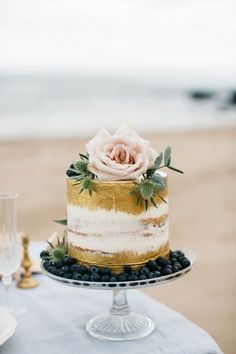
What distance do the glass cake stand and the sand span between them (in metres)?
1.58

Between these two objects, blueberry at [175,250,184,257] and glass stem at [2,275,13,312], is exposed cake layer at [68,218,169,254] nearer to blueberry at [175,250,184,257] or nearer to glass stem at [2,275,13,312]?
blueberry at [175,250,184,257]

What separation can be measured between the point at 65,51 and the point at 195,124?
2.09 m

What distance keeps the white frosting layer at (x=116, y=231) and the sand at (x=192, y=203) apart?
5.46 ft

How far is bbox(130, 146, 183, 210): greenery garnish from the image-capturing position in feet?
3.99

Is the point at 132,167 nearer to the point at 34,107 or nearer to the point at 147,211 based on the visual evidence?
the point at 147,211

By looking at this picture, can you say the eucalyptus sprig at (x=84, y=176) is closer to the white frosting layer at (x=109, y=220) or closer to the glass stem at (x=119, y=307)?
the white frosting layer at (x=109, y=220)

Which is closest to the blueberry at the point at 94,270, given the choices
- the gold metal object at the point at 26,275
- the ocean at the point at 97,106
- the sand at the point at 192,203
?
the gold metal object at the point at 26,275

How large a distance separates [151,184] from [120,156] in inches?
3.0

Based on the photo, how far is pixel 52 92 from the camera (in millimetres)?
9469

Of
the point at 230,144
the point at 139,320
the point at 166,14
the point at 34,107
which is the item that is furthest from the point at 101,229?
the point at 166,14

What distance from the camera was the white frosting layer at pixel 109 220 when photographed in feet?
4.06

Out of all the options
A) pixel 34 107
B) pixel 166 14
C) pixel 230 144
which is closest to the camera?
pixel 230 144

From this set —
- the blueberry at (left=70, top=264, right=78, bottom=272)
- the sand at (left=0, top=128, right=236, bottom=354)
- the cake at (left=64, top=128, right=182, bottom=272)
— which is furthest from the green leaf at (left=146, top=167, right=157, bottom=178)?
the sand at (left=0, top=128, right=236, bottom=354)

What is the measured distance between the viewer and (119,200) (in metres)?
1.23
